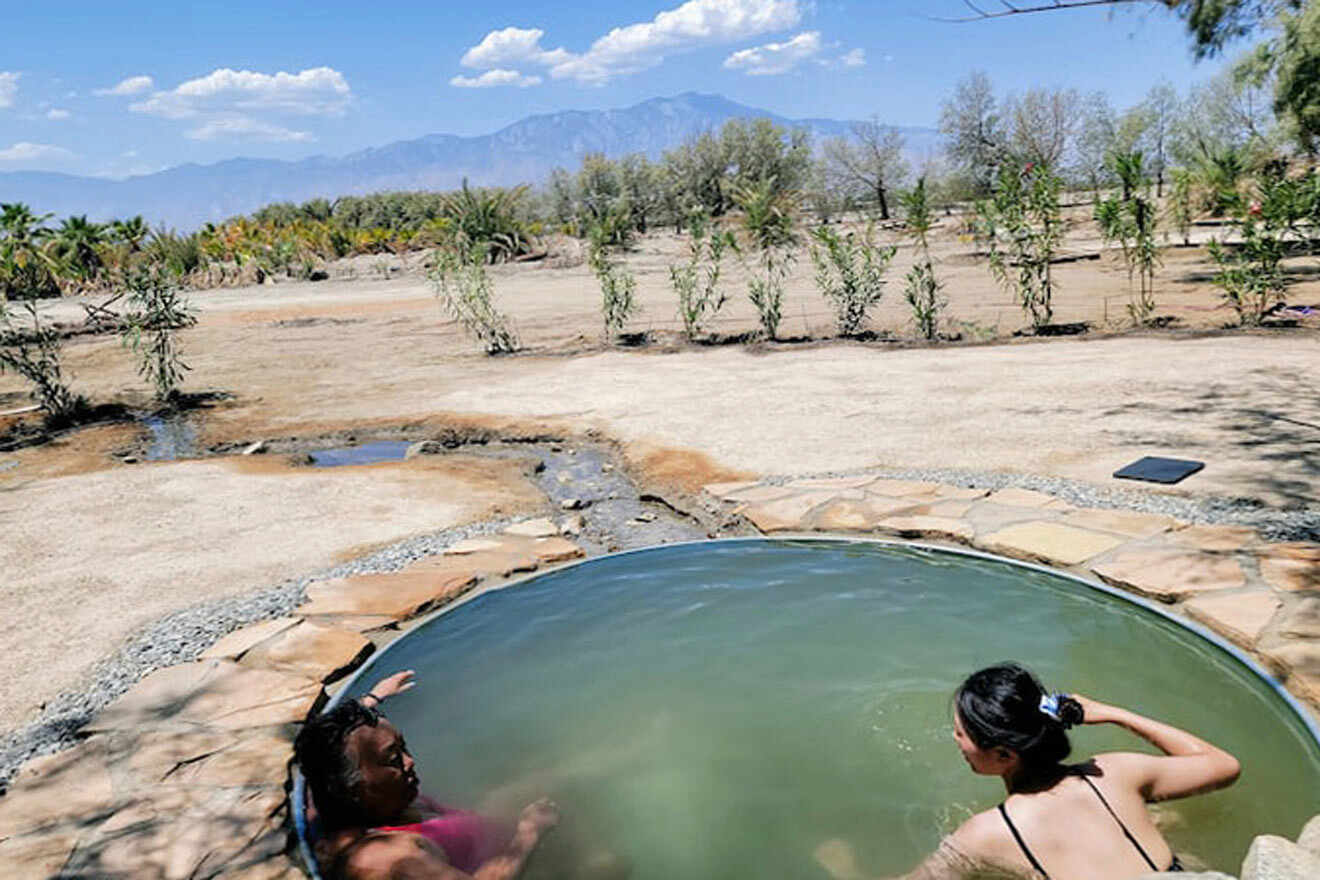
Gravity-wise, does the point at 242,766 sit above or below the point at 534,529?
below

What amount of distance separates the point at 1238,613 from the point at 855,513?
5.55 ft

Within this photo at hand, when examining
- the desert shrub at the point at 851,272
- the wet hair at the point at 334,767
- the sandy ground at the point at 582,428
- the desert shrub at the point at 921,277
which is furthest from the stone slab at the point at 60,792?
the desert shrub at the point at 851,272

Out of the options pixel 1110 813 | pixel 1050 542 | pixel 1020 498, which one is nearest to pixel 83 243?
pixel 1020 498

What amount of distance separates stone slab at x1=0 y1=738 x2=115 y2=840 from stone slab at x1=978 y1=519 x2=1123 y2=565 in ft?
11.1

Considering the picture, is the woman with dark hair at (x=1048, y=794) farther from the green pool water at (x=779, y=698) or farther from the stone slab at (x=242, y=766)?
the stone slab at (x=242, y=766)

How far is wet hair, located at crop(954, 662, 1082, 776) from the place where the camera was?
1.99 metres

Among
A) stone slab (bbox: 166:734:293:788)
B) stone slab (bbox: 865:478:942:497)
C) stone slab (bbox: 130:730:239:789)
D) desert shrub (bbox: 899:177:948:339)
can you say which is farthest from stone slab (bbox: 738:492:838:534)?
desert shrub (bbox: 899:177:948:339)

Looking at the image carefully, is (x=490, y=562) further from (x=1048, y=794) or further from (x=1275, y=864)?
(x=1275, y=864)

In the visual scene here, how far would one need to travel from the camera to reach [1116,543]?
3.68 meters

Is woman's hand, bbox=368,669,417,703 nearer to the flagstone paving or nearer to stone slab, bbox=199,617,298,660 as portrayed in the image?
the flagstone paving

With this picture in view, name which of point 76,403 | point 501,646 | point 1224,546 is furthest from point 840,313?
point 76,403

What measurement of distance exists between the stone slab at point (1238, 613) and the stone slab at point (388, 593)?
115 inches

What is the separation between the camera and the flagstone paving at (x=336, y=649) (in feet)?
7.45

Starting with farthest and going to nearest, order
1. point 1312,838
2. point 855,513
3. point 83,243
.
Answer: point 83,243 < point 855,513 < point 1312,838
